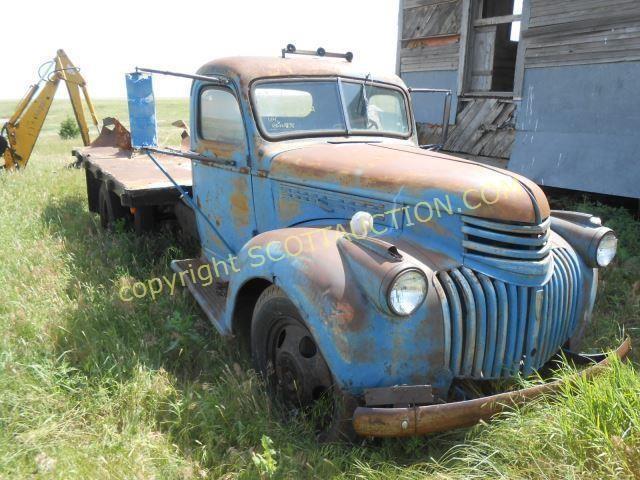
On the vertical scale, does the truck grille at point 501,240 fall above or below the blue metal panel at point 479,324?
above

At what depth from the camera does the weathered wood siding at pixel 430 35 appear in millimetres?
7445

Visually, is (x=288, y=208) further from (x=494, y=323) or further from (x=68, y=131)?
(x=68, y=131)

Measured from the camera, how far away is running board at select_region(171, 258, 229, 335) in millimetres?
3250

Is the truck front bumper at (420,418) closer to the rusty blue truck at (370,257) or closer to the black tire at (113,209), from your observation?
the rusty blue truck at (370,257)

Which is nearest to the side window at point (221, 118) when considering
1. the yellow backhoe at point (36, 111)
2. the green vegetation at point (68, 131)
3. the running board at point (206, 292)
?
the running board at point (206, 292)

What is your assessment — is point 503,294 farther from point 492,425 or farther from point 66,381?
point 66,381

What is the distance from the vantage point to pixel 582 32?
19.3ft

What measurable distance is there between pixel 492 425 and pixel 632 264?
3.10 meters

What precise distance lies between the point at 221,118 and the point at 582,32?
454 cm

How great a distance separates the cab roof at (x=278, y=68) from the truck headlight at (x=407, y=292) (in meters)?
1.87

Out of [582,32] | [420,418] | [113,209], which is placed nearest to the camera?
[420,418]

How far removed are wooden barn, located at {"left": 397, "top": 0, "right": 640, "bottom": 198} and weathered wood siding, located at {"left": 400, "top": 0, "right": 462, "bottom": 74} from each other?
1cm

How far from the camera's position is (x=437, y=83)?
25.6 ft

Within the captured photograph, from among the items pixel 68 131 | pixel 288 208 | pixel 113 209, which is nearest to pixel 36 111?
pixel 113 209
